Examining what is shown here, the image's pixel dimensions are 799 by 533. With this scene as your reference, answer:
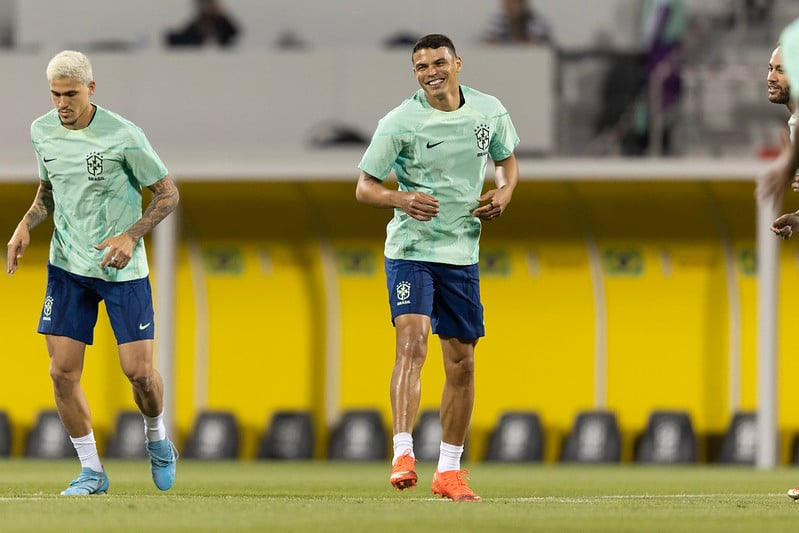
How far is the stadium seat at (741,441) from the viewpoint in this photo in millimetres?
15914

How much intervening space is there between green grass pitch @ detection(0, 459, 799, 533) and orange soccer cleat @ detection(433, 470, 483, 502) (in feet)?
0.36

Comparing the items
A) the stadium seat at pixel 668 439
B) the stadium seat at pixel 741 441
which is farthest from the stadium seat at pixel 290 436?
the stadium seat at pixel 741 441

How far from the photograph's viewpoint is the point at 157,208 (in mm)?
9148

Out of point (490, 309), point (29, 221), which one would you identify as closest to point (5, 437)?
point (490, 309)

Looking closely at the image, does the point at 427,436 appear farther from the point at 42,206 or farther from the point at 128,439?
the point at 42,206

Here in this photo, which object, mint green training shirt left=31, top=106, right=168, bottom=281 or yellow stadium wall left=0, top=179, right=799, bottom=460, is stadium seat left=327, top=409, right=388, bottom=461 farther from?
mint green training shirt left=31, top=106, right=168, bottom=281

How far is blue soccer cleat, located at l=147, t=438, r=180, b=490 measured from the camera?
945cm

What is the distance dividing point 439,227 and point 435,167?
0.30 metres

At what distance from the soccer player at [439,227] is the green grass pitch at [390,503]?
20.4 inches

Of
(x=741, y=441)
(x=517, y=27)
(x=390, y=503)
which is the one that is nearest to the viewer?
(x=390, y=503)

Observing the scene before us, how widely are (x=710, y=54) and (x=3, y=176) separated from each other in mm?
6813

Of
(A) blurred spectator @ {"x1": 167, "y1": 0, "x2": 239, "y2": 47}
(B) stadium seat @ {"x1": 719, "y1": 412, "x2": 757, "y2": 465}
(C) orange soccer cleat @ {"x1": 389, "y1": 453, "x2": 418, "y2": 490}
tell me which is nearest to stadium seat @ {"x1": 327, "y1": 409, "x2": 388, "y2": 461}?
(B) stadium seat @ {"x1": 719, "y1": 412, "x2": 757, "y2": 465}

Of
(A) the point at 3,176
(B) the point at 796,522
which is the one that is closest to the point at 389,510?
(B) the point at 796,522

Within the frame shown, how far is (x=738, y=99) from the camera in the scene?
52.8 ft
